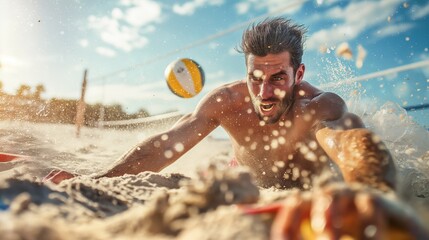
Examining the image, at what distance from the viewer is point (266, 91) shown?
3148mm

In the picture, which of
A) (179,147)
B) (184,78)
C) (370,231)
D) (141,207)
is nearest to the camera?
(370,231)

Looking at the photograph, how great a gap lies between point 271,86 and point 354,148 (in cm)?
127

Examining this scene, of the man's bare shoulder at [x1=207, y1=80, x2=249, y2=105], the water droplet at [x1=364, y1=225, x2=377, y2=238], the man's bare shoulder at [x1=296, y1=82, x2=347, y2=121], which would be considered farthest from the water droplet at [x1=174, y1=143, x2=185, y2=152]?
the water droplet at [x1=364, y1=225, x2=377, y2=238]

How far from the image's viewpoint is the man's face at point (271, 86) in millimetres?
3164

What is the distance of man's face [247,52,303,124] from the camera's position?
316 centimetres

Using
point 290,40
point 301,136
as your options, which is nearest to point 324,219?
point 301,136

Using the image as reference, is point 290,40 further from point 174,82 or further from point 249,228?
point 249,228

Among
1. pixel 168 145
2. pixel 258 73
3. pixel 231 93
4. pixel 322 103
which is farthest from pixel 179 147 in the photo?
pixel 322 103

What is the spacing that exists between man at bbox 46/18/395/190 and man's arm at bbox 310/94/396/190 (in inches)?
0.8

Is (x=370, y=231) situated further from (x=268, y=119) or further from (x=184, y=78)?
(x=184, y=78)

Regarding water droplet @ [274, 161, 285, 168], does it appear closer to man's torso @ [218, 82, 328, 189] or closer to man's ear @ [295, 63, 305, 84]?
man's torso @ [218, 82, 328, 189]

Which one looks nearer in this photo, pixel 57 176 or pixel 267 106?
pixel 57 176

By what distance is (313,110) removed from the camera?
301cm

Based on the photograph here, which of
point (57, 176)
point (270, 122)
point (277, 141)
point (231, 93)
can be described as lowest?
point (57, 176)
